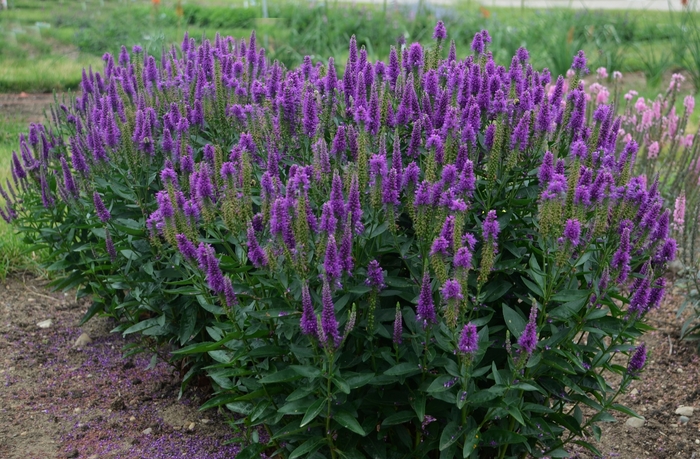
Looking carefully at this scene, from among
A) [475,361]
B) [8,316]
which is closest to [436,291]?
[475,361]

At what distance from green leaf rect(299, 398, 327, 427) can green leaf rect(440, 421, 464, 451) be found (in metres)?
0.51

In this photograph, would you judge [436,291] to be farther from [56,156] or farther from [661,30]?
[661,30]

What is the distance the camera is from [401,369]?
2949mm

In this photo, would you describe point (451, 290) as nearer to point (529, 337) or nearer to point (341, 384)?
point (529, 337)

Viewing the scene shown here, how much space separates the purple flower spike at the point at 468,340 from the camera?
2697 mm

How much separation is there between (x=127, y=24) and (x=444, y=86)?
34.4 ft

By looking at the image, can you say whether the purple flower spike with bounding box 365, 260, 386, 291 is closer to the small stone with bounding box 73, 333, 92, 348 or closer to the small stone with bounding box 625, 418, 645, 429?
the small stone with bounding box 625, 418, 645, 429

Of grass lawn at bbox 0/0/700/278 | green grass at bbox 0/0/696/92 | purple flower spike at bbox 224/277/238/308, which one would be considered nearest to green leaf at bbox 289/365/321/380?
purple flower spike at bbox 224/277/238/308

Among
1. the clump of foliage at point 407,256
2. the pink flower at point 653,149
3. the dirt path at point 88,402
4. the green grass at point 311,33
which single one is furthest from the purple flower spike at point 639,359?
the green grass at point 311,33

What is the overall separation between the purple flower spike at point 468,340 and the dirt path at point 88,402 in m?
1.70

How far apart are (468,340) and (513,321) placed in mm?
477

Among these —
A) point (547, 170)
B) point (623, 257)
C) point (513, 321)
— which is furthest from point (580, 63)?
point (513, 321)

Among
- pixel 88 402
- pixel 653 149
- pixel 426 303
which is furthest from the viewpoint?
pixel 653 149

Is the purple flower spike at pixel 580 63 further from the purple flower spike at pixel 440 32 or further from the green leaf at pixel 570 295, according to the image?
the green leaf at pixel 570 295
